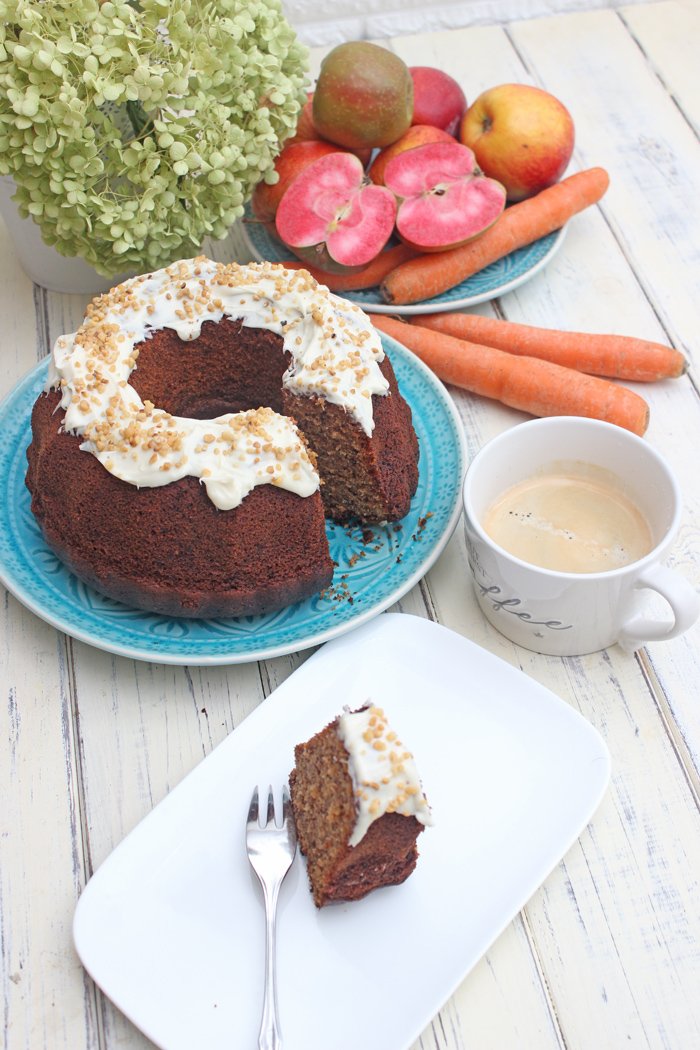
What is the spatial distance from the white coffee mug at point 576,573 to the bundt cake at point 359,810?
0.33 meters

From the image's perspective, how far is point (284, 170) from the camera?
2.15 m

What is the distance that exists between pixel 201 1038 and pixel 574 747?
2.03 ft

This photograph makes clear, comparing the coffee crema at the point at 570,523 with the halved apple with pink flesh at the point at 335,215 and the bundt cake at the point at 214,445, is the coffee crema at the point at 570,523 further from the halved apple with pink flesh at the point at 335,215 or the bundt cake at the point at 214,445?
the halved apple with pink flesh at the point at 335,215

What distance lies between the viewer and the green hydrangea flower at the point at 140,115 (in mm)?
1634

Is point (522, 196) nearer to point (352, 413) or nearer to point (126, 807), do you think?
point (352, 413)

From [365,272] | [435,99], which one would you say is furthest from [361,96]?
[365,272]

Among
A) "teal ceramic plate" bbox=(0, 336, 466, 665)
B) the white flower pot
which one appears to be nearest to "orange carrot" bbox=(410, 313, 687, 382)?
"teal ceramic plate" bbox=(0, 336, 466, 665)

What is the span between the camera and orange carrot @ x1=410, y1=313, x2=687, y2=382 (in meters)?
1.99

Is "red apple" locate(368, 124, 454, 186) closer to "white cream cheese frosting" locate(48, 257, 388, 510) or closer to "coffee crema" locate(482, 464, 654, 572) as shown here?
"white cream cheese frosting" locate(48, 257, 388, 510)

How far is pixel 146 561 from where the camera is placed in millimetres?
1523

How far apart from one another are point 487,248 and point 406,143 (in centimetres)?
32

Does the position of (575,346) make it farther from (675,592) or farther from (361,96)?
(675,592)

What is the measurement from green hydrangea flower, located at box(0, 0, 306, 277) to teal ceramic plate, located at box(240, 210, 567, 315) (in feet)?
0.75

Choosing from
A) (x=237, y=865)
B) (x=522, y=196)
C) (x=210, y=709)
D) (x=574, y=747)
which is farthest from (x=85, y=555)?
(x=522, y=196)
